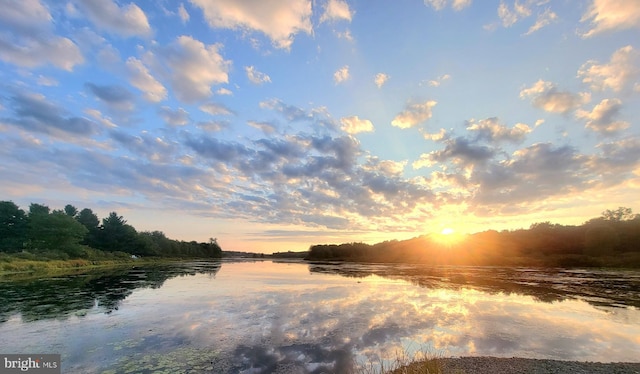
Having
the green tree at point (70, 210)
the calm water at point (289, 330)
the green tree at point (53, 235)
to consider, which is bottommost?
the calm water at point (289, 330)

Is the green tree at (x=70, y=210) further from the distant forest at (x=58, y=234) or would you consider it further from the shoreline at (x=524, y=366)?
the shoreline at (x=524, y=366)

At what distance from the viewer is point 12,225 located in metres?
73.2

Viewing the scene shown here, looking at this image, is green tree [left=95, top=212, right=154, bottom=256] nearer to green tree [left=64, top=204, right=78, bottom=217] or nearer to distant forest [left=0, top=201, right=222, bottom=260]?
distant forest [left=0, top=201, right=222, bottom=260]

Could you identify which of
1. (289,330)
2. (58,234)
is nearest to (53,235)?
(58,234)

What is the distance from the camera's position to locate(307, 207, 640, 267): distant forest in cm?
7962

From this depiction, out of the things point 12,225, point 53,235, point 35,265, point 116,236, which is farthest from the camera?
point 116,236

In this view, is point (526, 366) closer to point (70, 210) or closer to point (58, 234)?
point (58, 234)

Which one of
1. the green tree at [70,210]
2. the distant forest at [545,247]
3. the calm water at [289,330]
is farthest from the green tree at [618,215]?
the green tree at [70,210]

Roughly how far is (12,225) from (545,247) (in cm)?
14998

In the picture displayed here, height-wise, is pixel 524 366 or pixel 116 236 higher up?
pixel 116 236

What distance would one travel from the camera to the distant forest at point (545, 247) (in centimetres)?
7962

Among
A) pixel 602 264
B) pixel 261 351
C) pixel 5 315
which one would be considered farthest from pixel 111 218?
pixel 602 264

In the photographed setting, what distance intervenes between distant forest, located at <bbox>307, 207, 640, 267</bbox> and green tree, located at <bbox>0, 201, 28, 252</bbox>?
118441 mm

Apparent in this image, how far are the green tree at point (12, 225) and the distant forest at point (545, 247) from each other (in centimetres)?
11844
